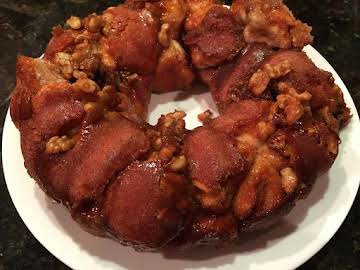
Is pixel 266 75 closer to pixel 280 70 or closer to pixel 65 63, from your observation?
pixel 280 70

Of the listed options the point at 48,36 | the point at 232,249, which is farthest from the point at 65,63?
the point at 48,36

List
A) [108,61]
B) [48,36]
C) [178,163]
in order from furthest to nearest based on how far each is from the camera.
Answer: [48,36]
[108,61]
[178,163]

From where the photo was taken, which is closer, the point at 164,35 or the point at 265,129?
the point at 265,129

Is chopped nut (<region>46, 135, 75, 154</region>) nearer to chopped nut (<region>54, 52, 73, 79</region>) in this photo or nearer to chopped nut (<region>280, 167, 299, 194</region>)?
chopped nut (<region>54, 52, 73, 79</region>)

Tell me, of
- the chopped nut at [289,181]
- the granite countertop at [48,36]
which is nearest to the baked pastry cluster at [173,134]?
the chopped nut at [289,181]

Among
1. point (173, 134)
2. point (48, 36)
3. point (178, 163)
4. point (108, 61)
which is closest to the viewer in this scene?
point (178, 163)

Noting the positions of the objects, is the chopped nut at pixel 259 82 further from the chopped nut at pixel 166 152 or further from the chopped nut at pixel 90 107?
the chopped nut at pixel 90 107

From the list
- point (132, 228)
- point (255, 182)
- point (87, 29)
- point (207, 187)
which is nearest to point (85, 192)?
point (132, 228)

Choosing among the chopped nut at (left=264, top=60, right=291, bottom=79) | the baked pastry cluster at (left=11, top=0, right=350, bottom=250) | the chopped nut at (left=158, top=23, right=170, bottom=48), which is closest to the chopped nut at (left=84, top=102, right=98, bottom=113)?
the baked pastry cluster at (left=11, top=0, right=350, bottom=250)
